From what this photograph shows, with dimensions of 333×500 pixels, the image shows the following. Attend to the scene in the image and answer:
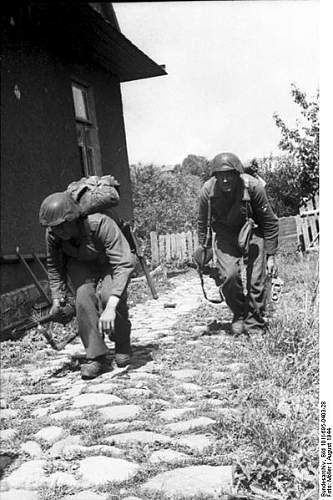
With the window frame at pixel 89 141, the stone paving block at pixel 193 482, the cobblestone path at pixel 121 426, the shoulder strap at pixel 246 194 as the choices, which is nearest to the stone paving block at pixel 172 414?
the cobblestone path at pixel 121 426

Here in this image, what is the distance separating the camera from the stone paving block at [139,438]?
233cm

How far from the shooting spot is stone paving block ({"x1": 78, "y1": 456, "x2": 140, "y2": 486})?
6.72ft

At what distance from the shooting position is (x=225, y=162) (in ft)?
9.02

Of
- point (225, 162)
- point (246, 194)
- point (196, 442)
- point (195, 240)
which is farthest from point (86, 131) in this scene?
point (196, 442)

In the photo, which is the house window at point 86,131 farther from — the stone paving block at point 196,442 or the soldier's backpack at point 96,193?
the stone paving block at point 196,442

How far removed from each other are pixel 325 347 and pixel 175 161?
3.07ft

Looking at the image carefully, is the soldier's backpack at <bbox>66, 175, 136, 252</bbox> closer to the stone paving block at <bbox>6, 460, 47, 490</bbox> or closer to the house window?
the house window

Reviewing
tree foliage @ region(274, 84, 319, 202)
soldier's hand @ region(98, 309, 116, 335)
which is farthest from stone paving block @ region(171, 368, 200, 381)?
tree foliage @ region(274, 84, 319, 202)

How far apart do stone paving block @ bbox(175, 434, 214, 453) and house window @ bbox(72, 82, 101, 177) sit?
1907 millimetres

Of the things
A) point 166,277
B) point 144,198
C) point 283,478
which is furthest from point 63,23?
point 283,478

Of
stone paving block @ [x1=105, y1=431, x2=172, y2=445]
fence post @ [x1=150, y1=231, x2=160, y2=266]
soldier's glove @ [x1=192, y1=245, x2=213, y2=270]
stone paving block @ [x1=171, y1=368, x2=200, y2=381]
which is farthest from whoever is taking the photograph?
soldier's glove @ [x1=192, y1=245, x2=213, y2=270]

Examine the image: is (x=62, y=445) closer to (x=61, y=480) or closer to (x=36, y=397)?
(x=61, y=480)

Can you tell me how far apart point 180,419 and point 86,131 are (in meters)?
1.89

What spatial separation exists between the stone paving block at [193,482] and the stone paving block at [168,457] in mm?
67
